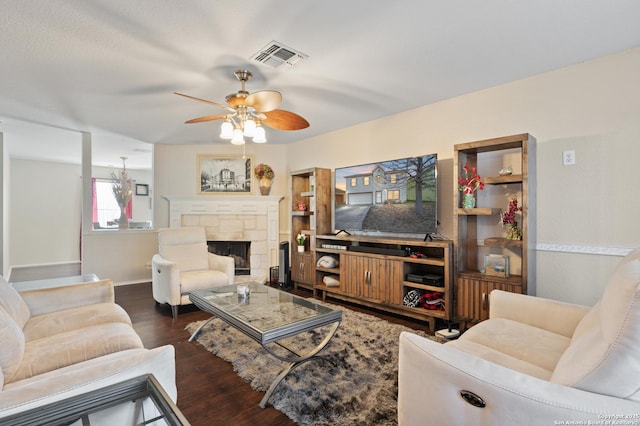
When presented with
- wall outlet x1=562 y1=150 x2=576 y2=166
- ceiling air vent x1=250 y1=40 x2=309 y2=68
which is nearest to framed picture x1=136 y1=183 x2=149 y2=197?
ceiling air vent x1=250 y1=40 x2=309 y2=68

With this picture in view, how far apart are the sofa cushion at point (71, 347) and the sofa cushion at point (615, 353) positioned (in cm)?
206

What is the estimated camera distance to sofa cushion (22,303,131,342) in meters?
1.87

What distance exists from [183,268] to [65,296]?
1594 millimetres

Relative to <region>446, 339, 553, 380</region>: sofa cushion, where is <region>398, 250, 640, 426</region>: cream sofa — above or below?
above

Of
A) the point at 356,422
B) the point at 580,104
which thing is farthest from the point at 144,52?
the point at 580,104

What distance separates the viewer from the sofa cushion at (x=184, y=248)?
3.86 m

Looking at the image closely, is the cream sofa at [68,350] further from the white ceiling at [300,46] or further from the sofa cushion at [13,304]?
the white ceiling at [300,46]

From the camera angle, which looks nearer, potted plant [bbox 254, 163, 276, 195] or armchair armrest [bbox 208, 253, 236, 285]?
armchair armrest [bbox 208, 253, 236, 285]

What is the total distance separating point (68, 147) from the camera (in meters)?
5.57

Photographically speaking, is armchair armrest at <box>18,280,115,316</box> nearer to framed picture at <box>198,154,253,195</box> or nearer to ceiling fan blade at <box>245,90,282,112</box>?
ceiling fan blade at <box>245,90,282,112</box>

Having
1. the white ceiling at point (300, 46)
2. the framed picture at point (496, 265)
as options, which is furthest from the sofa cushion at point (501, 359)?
the white ceiling at point (300, 46)

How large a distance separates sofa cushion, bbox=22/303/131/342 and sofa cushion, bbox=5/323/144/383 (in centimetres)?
8

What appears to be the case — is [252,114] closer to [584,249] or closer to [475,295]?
[475,295]

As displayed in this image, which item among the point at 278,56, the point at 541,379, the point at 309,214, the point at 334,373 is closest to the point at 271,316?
the point at 334,373
